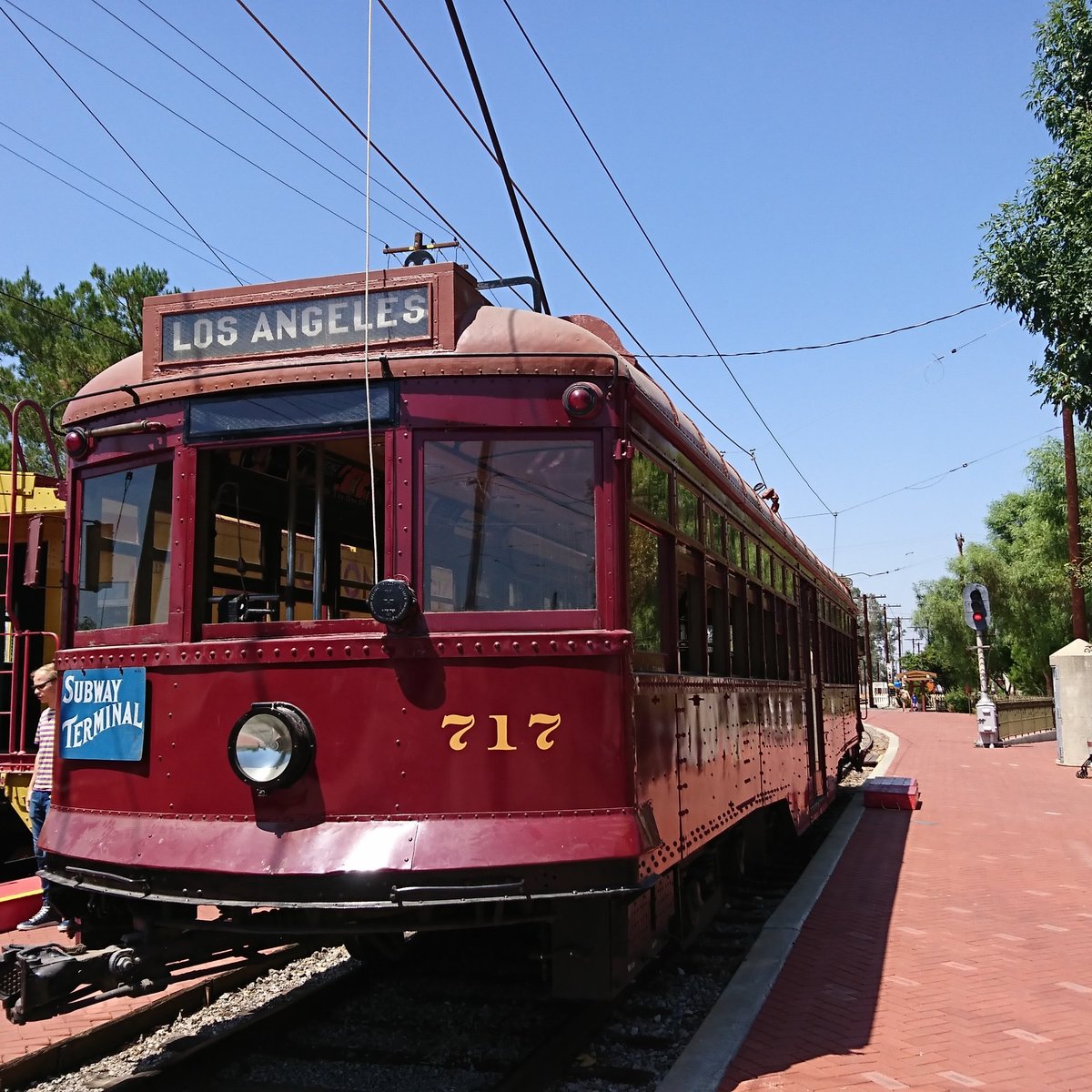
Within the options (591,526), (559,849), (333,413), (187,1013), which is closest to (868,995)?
(559,849)

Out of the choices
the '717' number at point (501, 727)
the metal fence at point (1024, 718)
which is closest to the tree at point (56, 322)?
the '717' number at point (501, 727)

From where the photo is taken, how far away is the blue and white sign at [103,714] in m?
4.29

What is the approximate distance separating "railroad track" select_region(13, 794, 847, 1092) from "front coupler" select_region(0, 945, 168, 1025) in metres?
0.62

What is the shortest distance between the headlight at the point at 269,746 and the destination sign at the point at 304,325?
4.86ft

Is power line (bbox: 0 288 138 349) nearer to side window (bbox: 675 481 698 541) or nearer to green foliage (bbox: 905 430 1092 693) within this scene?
side window (bbox: 675 481 698 541)

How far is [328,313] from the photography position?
14.3ft

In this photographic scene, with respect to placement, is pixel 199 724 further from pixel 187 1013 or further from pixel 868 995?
pixel 868 995

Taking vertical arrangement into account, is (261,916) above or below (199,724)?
below

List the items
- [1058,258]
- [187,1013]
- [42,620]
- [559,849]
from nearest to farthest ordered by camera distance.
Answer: [559,849] < [187,1013] < [42,620] < [1058,258]

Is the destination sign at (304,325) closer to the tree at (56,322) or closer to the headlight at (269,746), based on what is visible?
the headlight at (269,746)

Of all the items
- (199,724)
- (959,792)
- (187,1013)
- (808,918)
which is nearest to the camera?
(199,724)

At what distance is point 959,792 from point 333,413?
14.3 metres

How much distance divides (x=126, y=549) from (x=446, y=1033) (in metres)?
2.71

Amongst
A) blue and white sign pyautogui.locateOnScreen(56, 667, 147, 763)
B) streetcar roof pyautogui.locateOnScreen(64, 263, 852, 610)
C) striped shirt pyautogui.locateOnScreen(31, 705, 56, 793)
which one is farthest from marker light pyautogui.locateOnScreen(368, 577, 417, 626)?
striped shirt pyautogui.locateOnScreen(31, 705, 56, 793)
